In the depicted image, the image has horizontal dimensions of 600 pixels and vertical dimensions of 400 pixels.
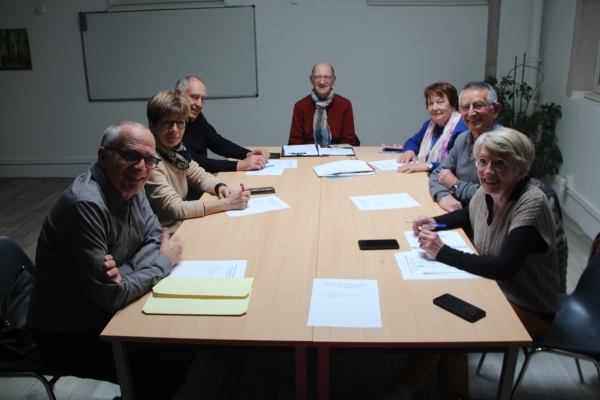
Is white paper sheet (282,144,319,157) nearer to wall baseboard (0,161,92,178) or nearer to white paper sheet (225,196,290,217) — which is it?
white paper sheet (225,196,290,217)

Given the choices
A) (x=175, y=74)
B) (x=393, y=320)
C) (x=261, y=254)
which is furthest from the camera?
(x=175, y=74)

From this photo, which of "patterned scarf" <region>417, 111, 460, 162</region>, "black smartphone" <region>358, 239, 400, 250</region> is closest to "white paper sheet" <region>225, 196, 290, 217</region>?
"black smartphone" <region>358, 239, 400, 250</region>

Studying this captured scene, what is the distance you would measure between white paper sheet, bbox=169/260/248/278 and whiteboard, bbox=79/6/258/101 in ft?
12.6

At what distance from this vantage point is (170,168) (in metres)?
2.61

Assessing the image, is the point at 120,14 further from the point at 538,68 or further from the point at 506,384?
the point at 506,384

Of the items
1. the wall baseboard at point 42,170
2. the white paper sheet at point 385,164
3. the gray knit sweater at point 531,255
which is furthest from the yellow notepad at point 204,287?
the wall baseboard at point 42,170

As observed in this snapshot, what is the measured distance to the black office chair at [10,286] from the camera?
1.72m

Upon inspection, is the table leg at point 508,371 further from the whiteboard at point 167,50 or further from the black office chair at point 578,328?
the whiteboard at point 167,50

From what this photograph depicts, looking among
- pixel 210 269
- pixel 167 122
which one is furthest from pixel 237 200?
pixel 210 269

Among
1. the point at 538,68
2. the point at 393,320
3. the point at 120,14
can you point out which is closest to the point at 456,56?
the point at 538,68

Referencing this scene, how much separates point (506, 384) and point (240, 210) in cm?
143

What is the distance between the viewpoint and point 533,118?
4.57 m

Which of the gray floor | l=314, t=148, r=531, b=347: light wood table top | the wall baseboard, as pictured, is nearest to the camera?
l=314, t=148, r=531, b=347: light wood table top

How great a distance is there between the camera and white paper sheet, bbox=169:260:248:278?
1.79m
